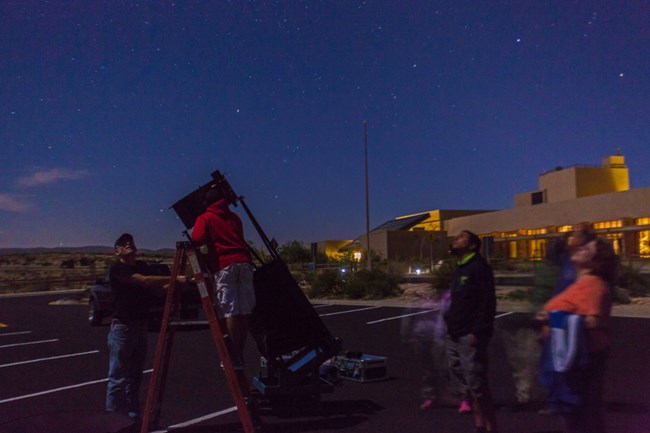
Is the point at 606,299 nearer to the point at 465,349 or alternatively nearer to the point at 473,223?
the point at 465,349

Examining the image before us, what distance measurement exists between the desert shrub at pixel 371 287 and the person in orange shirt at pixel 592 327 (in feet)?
67.7

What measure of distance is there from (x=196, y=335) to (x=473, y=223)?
5690 cm

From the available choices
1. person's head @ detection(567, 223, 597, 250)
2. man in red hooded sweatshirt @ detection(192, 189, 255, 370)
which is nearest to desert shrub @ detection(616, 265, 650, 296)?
person's head @ detection(567, 223, 597, 250)

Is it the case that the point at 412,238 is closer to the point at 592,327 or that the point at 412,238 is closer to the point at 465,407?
the point at 465,407

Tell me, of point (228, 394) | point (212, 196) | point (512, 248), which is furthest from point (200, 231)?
point (512, 248)

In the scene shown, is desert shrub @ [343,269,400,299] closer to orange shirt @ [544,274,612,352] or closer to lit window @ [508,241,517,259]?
orange shirt @ [544,274,612,352]

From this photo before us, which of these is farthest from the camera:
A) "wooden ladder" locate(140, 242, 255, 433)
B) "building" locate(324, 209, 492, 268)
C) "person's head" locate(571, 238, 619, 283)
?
"building" locate(324, 209, 492, 268)

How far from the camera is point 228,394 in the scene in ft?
25.1

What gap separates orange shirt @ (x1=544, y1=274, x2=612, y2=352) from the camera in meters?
3.89

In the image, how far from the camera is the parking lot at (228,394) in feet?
19.7

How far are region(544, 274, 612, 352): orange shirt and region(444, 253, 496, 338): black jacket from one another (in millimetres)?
1497

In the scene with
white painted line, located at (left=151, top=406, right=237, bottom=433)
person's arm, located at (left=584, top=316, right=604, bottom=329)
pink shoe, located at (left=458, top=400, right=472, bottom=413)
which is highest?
person's arm, located at (left=584, top=316, right=604, bottom=329)

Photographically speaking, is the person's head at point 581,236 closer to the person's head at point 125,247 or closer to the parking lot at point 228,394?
the parking lot at point 228,394

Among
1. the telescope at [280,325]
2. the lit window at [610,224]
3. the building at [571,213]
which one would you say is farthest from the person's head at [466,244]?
the lit window at [610,224]
